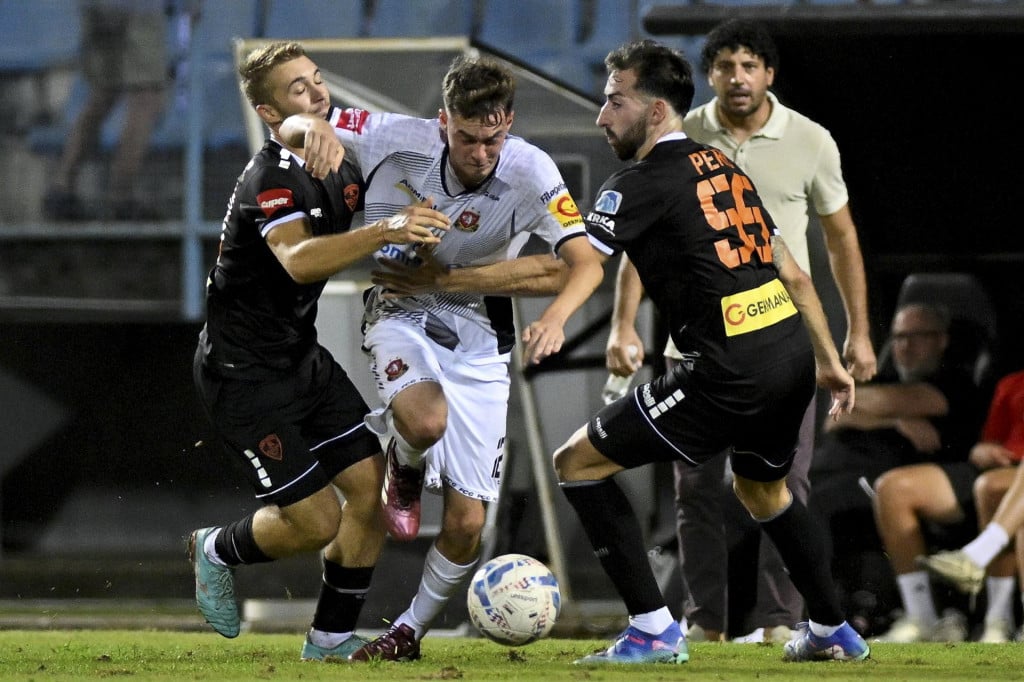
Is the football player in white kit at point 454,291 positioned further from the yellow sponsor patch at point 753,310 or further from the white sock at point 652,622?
the white sock at point 652,622

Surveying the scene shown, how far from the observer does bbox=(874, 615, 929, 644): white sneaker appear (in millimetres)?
6461

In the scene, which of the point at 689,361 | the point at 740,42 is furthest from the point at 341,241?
the point at 740,42

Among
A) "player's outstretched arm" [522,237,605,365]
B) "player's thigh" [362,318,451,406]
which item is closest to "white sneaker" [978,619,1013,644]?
"player's outstretched arm" [522,237,605,365]

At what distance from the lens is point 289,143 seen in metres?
4.72

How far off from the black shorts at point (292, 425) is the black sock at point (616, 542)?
762mm

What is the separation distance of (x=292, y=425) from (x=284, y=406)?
0.22 feet

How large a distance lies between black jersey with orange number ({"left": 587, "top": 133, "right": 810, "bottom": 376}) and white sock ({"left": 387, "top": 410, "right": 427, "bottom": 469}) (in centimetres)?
90

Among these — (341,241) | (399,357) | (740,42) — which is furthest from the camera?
(740,42)

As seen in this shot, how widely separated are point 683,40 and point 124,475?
11.2 ft

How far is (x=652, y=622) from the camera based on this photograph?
16.0 feet

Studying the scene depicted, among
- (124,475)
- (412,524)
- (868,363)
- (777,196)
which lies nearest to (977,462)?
(868,363)

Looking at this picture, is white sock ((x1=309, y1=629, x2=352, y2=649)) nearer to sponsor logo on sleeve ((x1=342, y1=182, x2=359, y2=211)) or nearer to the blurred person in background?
sponsor logo on sleeve ((x1=342, y1=182, x2=359, y2=211))

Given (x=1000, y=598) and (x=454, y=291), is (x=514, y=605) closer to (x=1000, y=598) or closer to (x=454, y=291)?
(x=454, y=291)

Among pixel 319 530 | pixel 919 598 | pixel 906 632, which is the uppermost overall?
pixel 319 530
